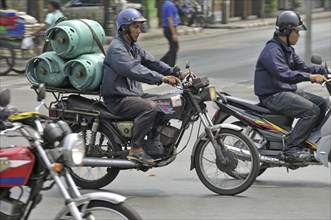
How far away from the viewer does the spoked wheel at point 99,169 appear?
7.32 metres

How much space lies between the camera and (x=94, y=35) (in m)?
7.62

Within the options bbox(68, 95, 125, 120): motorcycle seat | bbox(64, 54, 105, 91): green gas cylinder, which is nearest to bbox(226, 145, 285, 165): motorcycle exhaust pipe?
bbox(68, 95, 125, 120): motorcycle seat

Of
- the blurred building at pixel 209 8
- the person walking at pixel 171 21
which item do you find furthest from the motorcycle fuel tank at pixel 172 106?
the blurred building at pixel 209 8

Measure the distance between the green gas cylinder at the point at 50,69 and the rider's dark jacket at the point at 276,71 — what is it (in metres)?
1.96

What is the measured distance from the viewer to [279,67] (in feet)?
24.0

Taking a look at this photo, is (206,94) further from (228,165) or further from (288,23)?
(288,23)

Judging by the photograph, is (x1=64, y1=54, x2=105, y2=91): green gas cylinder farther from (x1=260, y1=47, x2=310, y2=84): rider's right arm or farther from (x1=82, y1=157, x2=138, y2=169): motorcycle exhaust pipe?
(x1=260, y1=47, x2=310, y2=84): rider's right arm

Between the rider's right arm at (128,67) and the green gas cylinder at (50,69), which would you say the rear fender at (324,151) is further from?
the green gas cylinder at (50,69)

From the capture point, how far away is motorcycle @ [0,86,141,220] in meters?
4.15

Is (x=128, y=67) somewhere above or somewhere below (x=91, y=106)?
above

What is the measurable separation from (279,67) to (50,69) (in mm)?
2270

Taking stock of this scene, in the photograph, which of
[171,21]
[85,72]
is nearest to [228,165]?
[85,72]

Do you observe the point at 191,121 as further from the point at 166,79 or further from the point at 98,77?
the point at 98,77

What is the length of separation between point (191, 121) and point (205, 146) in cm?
29
